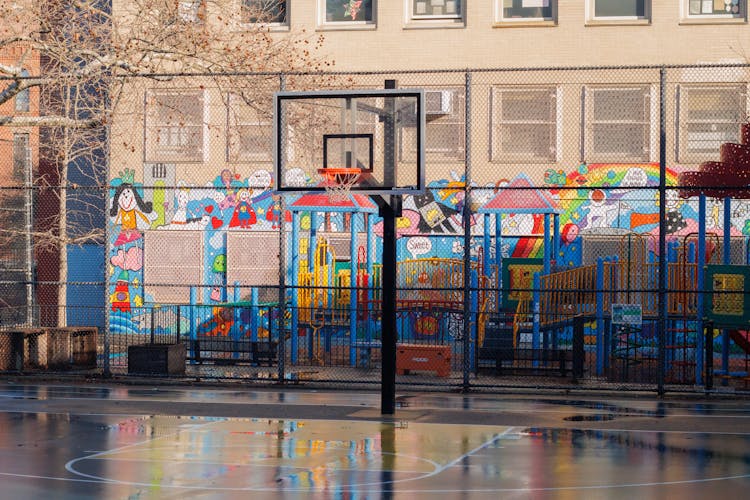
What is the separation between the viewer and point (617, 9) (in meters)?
28.5

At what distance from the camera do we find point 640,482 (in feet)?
35.7

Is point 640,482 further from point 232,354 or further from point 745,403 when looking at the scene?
point 232,354

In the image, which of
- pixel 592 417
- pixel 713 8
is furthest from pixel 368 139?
pixel 713 8

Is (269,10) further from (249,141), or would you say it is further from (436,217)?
(436,217)

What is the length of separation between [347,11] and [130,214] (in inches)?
287

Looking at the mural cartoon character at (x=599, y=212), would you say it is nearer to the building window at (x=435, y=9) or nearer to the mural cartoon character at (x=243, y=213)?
the building window at (x=435, y=9)

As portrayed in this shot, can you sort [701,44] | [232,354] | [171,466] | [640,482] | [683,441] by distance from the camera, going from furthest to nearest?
1. [701,44]
2. [232,354]
3. [683,441]
4. [171,466]
5. [640,482]

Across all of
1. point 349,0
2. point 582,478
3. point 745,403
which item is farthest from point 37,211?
point 582,478

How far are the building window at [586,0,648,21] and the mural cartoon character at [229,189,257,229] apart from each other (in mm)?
9161

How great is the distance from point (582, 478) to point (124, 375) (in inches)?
417

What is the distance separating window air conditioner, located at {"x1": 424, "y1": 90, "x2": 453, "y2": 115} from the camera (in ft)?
88.9

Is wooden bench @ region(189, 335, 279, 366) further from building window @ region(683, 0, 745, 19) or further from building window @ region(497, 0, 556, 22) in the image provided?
building window @ region(683, 0, 745, 19)

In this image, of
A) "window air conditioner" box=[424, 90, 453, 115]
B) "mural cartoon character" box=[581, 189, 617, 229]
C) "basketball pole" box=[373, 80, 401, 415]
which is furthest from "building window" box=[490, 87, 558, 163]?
"basketball pole" box=[373, 80, 401, 415]

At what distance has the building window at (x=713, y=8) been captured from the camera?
28.0m
